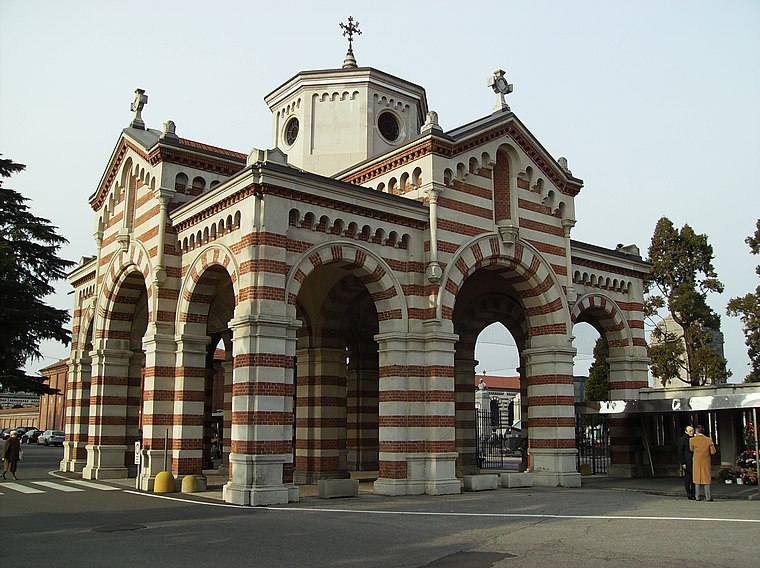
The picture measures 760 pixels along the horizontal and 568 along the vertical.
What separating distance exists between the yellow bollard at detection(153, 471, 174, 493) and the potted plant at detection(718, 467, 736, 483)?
1602 cm

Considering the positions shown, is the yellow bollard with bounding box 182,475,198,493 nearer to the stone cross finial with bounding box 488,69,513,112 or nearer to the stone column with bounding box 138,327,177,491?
the stone column with bounding box 138,327,177,491

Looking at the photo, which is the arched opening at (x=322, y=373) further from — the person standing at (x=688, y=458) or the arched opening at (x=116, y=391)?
the person standing at (x=688, y=458)

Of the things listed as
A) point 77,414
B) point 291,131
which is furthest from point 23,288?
point 291,131

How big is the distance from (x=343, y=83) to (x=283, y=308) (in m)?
12.7

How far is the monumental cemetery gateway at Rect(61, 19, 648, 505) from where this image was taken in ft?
57.7

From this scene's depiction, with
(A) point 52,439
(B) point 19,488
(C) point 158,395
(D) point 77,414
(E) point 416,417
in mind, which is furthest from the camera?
(A) point 52,439

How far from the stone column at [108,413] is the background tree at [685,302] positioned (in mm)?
23915

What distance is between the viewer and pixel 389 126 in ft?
91.8

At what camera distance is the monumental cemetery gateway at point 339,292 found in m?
17.6

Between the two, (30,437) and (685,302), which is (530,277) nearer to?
(685,302)

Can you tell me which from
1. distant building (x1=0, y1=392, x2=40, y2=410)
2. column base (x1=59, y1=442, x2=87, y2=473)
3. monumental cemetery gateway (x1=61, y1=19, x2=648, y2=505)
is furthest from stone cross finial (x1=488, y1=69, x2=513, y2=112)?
distant building (x1=0, y1=392, x2=40, y2=410)

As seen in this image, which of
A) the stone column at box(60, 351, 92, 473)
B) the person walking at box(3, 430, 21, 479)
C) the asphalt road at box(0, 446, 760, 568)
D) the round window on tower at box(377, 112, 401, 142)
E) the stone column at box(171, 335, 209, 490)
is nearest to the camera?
the asphalt road at box(0, 446, 760, 568)

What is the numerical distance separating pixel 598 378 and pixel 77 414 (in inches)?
1412

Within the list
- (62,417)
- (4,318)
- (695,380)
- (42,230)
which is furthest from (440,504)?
(62,417)
